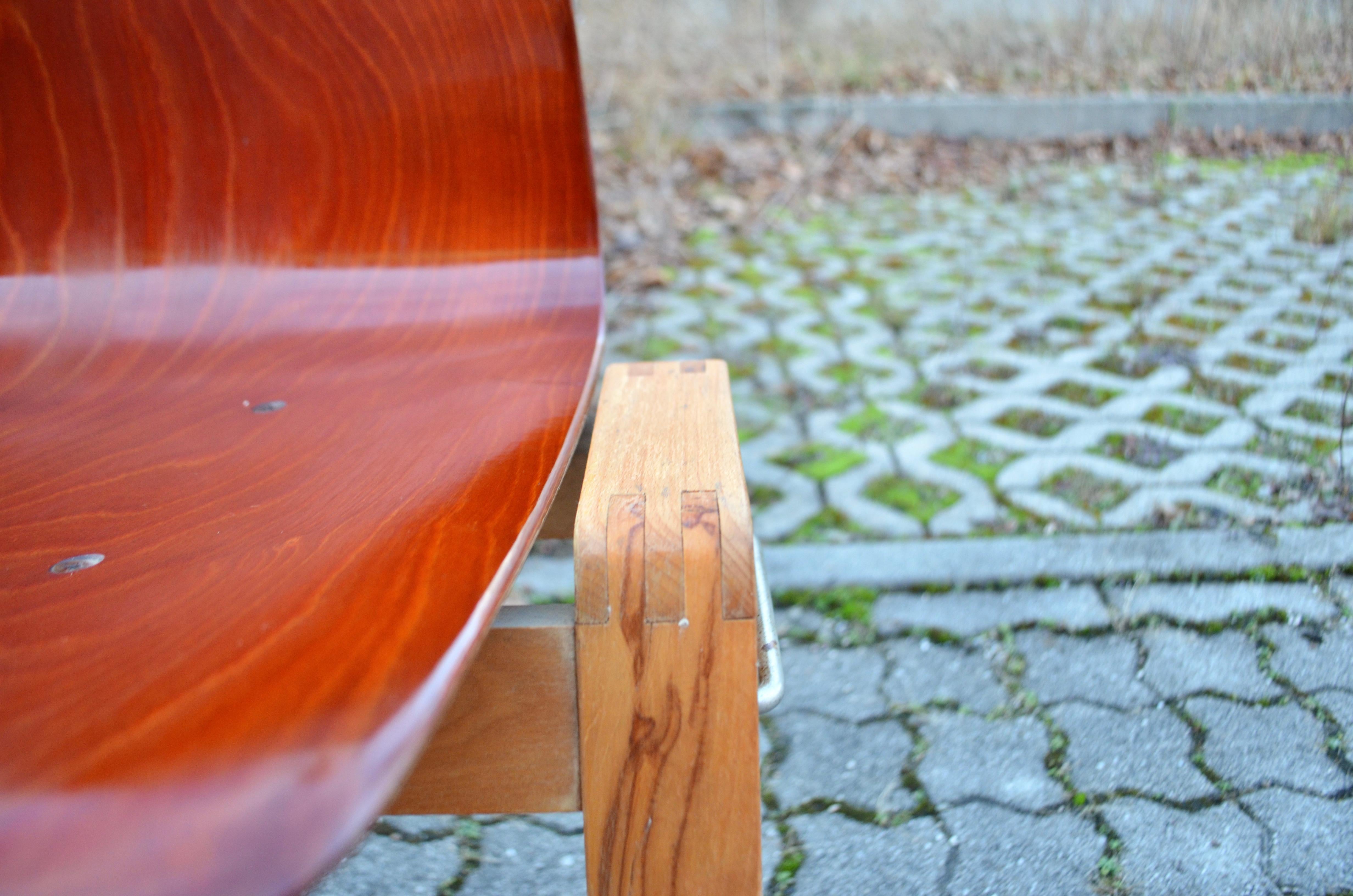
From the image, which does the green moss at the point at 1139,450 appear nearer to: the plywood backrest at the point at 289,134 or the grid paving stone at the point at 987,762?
the grid paving stone at the point at 987,762

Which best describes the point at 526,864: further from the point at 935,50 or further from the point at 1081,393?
the point at 935,50

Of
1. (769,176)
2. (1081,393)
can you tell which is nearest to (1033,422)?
(1081,393)

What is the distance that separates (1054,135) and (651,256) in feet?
7.72

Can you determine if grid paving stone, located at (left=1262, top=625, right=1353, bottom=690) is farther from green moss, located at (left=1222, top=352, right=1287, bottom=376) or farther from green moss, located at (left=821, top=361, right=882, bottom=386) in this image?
green moss, located at (left=821, top=361, right=882, bottom=386)

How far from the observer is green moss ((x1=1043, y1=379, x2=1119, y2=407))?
2117 millimetres

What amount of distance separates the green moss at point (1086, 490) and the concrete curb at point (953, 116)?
1756 mm

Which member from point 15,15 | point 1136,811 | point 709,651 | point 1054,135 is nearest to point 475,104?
point 15,15

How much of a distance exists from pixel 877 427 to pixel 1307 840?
1172 millimetres

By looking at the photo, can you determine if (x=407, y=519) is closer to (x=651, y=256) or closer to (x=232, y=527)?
(x=232, y=527)

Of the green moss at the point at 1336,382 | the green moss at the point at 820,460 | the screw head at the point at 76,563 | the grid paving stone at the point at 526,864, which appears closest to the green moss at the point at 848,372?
the green moss at the point at 820,460

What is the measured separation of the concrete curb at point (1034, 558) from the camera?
62.1 inches

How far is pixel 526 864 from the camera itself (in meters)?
1.17

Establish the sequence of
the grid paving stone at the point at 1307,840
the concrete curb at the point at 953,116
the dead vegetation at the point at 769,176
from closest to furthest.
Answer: the grid paving stone at the point at 1307,840 < the dead vegetation at the point at 769,176 < the concrete curb at the point at 953,116

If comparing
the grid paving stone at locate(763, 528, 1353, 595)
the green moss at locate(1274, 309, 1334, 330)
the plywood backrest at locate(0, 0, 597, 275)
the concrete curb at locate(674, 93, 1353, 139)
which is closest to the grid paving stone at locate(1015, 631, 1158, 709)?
the grid paving stone at locate(763, 528, 1353, 595)
